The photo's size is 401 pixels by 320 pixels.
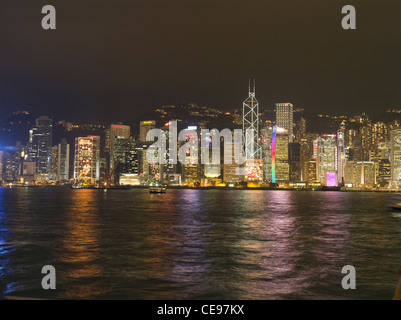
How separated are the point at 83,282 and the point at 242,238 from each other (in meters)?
17.3

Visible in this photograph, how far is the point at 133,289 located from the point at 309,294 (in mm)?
6577

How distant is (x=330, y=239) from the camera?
30.9m

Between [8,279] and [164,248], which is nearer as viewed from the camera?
[8,279]

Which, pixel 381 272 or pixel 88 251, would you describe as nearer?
pixel 381 272

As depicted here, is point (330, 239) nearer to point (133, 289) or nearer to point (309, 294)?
point (309, 294)

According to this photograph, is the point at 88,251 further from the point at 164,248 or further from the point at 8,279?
the point at 8,279
